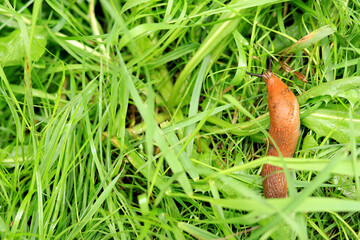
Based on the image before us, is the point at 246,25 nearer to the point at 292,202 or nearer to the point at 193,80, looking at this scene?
the point at 193,80

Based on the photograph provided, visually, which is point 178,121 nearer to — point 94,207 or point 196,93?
point 196,93

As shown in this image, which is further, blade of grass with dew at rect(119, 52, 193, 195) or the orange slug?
the orange slug

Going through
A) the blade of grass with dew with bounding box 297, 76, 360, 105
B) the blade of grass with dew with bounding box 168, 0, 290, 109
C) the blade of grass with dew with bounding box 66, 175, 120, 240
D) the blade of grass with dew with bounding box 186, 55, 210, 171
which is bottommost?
the blade of grass with dew with bounding box 66, 175, 120, 240

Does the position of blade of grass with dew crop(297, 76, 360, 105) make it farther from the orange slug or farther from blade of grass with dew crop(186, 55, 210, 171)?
blade of grass with dew crop(186, 55, 210, 171)

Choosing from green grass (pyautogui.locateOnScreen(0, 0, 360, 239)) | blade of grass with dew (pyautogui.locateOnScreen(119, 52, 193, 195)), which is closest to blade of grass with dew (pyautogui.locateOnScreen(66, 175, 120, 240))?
green grass (pyautogui.locateOnScreen(0, 0, 360, 239))

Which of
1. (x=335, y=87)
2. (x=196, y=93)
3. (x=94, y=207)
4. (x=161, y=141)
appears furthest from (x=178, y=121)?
(x=335, y=87)

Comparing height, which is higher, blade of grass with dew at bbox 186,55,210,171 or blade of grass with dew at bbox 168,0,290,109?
blade of grass with dew at bbox 168,0,290,109
